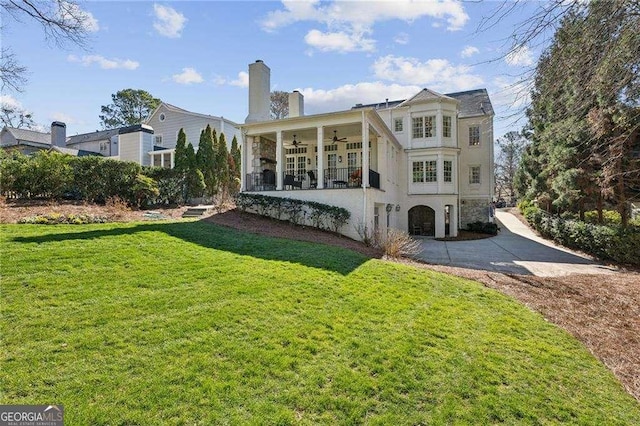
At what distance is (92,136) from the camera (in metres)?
Answer: 29.4

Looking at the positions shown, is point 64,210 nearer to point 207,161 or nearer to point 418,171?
point 207,161

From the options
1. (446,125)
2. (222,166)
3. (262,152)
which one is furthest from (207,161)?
(446,125)

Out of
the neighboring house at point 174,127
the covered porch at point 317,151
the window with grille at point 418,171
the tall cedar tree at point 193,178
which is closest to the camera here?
the covered porch at point 317,151

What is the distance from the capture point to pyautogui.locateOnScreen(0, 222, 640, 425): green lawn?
2997mm

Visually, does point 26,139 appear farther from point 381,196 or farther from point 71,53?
point 381,196

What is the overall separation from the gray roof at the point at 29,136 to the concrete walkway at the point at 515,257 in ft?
105

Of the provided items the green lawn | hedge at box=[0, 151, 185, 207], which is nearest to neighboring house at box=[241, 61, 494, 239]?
hedge at box=[0, 151, 185, 207]

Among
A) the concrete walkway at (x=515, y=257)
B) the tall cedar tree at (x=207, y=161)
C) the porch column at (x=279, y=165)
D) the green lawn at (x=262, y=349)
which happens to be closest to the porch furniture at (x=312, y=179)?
the porch column at (x=279, y=165)

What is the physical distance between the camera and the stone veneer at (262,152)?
1580 centimetres

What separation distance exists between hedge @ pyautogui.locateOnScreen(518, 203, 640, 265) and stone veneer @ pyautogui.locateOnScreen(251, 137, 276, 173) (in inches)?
578

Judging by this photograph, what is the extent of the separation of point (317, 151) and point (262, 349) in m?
13.0

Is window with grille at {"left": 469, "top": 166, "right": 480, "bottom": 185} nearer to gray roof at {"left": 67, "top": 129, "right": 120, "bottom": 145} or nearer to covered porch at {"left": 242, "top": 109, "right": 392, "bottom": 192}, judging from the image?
covered porch at {"left": 242, "top": 109, "right": 392, "bottom": 192}

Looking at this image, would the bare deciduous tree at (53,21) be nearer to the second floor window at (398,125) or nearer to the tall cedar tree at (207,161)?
the tall cedar tree at (207,161)

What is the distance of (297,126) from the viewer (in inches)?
563
